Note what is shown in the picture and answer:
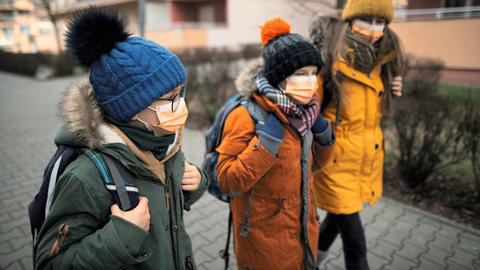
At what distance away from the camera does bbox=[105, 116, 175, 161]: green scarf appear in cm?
137

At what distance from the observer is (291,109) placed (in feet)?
6.27

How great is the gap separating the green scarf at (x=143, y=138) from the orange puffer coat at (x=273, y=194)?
550 mm

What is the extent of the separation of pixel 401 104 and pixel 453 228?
1700mm

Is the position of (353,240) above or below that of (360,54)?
below

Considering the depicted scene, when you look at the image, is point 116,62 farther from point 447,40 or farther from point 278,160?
point 447,40

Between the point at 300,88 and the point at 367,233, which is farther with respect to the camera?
the point at 367,233

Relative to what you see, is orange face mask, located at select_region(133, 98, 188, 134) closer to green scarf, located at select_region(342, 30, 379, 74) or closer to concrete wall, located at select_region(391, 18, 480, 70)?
green scarf, located at select_region(342, 30, 379, 74)

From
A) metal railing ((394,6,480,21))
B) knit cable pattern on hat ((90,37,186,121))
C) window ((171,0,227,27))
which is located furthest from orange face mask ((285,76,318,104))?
window ((171,0,227,27))

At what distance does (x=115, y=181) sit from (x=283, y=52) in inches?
47.5

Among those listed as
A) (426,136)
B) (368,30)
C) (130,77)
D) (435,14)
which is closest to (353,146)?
(368,30)

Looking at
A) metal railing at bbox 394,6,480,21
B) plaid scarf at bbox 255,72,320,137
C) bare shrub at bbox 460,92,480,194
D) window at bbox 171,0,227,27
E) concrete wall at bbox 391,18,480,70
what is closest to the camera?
plaid scarf at bbox 255,72,320,137

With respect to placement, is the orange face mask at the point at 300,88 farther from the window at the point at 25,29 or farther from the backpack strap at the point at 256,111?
the window at the point at 25,29

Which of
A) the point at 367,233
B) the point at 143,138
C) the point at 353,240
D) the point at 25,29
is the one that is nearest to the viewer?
the point at 143,138

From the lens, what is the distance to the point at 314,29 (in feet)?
8.33
